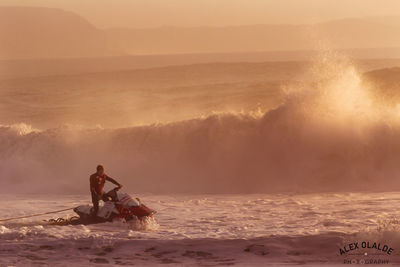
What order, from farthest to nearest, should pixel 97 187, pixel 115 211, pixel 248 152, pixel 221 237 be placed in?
pixel 248 152, pixel 97 187, pixel 115 211, pixel 221 237

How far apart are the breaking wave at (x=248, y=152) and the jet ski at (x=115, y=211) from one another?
7438 millimetres

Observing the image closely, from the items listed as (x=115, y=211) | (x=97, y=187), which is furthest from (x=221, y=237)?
(x=97, y=187)

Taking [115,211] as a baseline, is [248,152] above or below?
above

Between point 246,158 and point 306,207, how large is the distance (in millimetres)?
6505

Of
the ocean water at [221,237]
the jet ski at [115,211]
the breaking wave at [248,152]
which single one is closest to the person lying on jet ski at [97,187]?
the jet ski at [115,211]

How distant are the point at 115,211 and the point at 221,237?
2499 mm

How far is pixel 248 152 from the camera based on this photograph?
23.8m

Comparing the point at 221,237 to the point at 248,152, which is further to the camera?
the point at 248,152

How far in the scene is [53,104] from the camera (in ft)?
158

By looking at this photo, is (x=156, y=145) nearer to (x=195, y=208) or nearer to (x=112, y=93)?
(x=195, y=208)

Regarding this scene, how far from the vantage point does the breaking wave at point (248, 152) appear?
2219 centimetres

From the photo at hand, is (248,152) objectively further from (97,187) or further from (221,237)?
(221,237)

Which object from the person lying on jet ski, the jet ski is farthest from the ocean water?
the person lying on jet ski

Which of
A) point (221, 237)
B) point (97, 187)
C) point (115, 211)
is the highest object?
point (97, 187)
